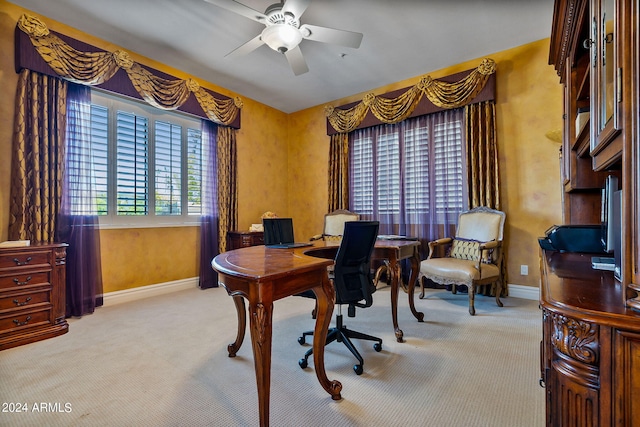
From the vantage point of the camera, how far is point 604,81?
3.68ft

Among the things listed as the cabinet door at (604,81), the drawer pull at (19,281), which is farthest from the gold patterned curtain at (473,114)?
the drawer pull at (19,281)

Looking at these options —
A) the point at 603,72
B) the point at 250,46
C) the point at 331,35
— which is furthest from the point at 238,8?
the point at 603,72

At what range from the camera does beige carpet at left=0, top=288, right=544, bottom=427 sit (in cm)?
149

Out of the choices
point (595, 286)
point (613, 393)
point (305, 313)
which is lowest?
point (305, 313)

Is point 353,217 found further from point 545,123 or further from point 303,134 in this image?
point 545,123

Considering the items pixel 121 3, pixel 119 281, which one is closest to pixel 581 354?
pixel 121 3

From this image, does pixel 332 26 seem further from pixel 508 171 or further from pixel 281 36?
pixel 508 171

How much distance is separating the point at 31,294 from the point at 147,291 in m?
1.31

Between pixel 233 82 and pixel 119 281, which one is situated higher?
pixel 233 82

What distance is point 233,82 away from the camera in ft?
14.4

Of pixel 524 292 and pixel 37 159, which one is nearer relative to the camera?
pixel 37 159

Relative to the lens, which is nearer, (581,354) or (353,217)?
(581,354)

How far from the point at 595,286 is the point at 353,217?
3712 mm

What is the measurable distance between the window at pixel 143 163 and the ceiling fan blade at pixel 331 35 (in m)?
2.38
